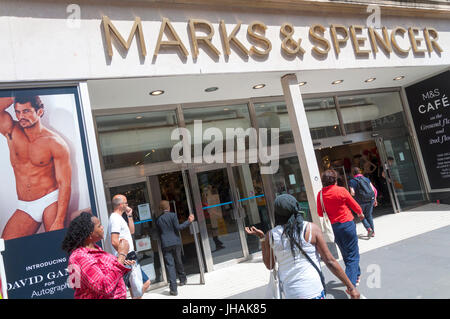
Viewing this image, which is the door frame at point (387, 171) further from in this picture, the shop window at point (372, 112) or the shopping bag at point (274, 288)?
the shopping bag at point (274, 288)

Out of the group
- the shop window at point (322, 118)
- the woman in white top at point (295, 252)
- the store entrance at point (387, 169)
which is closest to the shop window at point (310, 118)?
the shop window at point (322, 118)

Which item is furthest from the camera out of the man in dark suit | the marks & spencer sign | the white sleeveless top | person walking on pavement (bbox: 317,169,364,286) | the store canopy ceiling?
the marks & spencer sign

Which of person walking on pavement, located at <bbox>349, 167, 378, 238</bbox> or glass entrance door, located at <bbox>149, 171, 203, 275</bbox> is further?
person walking on pavement, located at <bbox>349, 167, 378, 238</bbox>

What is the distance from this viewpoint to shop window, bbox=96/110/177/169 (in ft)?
20.8

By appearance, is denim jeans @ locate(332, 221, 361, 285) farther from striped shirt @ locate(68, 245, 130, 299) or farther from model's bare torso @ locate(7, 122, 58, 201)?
model's bare torso @ locate(7, 122, 58, 201)

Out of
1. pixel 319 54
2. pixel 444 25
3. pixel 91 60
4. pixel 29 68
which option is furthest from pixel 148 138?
→ pixel 444 25

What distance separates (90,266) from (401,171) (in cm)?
973

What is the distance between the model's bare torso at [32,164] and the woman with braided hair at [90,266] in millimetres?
2174

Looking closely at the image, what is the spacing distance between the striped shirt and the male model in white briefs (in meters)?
2.19

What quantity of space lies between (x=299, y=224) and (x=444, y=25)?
8.53 metres

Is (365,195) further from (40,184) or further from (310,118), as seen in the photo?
(40,184)

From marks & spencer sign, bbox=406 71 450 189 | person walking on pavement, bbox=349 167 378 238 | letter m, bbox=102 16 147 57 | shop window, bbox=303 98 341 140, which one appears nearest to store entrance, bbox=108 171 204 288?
letter m, bbox=102 16 147 57

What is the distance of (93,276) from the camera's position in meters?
2.07

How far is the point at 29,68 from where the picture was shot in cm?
419
